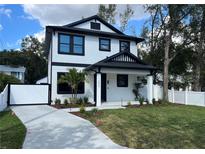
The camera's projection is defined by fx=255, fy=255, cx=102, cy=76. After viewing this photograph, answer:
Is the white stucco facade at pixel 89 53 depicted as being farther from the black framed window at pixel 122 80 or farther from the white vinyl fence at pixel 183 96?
the white vinyl fence at pixel 183 96

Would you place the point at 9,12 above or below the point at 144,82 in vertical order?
above

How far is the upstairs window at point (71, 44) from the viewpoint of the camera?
1880 centimetres

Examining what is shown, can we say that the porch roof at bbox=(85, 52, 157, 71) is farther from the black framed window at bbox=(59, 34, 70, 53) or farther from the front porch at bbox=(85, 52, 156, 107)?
the black framed window at bbox=(59, 34, 70, 53)

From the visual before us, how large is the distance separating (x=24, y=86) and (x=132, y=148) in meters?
12.4

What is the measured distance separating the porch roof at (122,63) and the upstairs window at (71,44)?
1.87 m

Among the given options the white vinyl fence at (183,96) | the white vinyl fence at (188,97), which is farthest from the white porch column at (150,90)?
the white vinyl fence at (188,97)

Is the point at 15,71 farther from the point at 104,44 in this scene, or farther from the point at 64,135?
the point at 64,135

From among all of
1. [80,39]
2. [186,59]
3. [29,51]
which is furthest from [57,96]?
[29,51]

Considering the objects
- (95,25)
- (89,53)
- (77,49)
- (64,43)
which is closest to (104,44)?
(89,53)

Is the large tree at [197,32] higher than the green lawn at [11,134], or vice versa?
the large tree at [197,32]

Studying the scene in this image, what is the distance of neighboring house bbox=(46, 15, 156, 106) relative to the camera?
1825 centimetres

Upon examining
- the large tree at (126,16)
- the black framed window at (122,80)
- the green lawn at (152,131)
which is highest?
the large tree at (126,16)

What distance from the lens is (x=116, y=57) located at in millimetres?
18875
